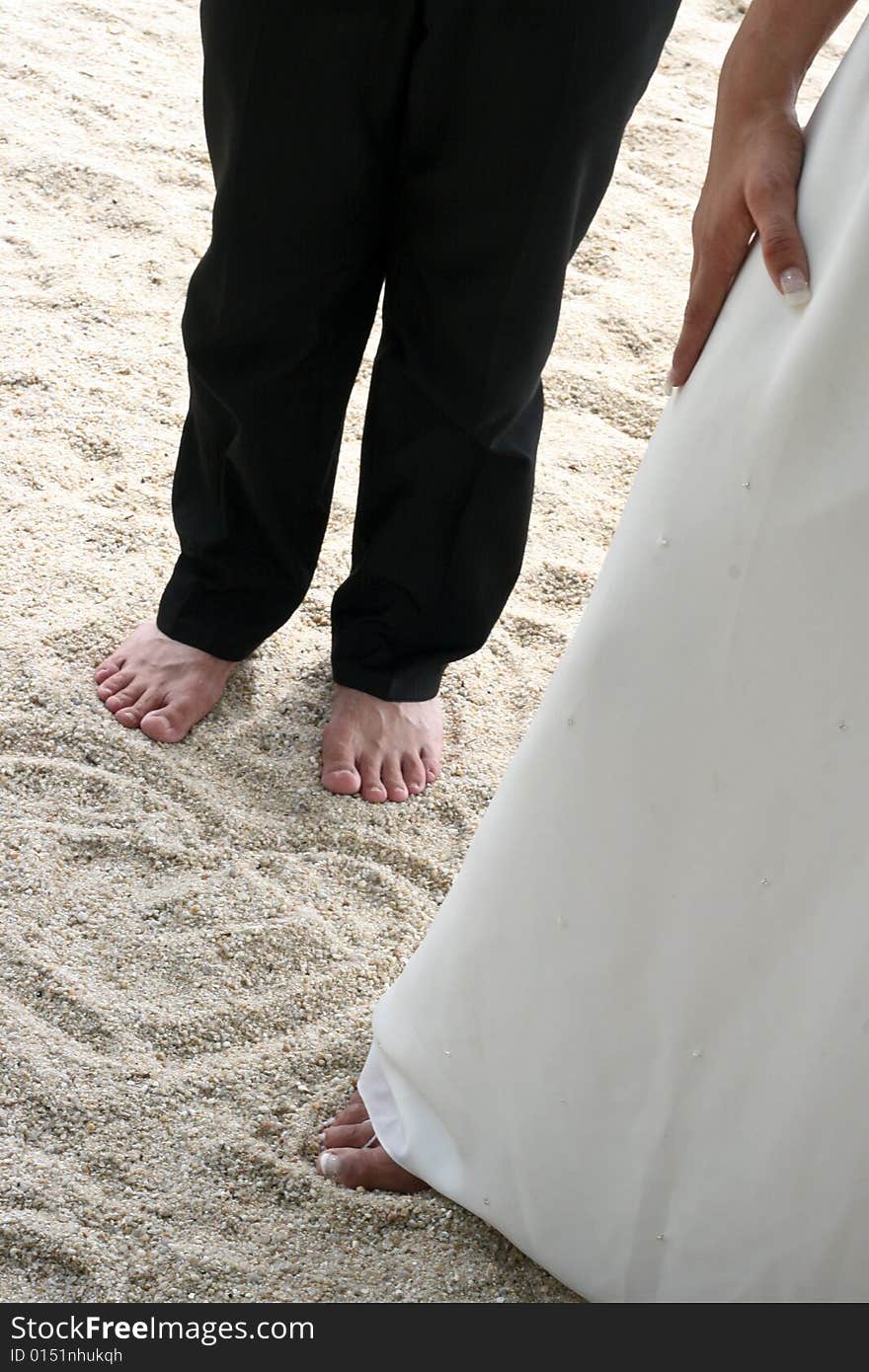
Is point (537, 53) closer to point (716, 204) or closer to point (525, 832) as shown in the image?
point (716, 204)

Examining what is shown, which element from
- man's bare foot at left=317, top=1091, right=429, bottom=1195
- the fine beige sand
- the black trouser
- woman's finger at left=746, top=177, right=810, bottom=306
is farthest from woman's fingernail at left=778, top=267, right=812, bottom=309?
man's bare foot at left=317, top=1091, right=429, bottom=1195

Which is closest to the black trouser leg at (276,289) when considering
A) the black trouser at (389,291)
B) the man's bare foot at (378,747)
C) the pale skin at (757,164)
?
the black trouser at (389,291)

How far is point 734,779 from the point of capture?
0.94 metres

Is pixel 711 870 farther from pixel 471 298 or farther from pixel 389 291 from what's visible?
pixel 389 291

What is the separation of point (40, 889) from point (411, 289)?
30.0 inches

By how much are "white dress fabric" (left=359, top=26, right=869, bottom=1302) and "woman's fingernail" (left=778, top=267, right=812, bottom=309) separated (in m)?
0.01

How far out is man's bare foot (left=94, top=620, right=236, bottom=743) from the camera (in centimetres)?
171

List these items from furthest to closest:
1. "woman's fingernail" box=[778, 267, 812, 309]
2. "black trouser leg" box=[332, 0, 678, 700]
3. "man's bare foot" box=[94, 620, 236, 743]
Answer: "man's bare foot" box=[94, 620, 236, 743]
"black trouser leg" box=[332, 0, 678, 700]
"woman's fingernail" box=[778, 267, 812, 309]

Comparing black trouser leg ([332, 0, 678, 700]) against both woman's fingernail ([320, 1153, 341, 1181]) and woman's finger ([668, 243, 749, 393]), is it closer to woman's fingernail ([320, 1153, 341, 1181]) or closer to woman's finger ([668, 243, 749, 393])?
woman's finger ([668, 243, 749, 393])

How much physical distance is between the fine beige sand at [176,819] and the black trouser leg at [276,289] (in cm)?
20

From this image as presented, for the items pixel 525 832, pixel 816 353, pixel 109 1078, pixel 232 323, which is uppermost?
pixel 816 353

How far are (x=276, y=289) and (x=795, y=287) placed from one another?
72 cm

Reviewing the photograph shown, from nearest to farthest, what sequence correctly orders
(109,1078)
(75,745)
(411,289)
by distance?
(109,1078)
(411,289)
(75,745)

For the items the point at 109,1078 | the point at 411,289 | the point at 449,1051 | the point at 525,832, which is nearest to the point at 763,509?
the point at 525,832
